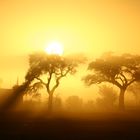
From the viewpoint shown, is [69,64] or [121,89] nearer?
[121,89]

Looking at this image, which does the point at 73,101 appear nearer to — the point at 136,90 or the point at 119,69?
the point at 136,90

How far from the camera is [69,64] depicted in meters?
83.9

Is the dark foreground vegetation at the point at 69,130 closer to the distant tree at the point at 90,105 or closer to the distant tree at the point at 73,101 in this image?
the distant tree at the point at 90,105

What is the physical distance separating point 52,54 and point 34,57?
3.90 metres

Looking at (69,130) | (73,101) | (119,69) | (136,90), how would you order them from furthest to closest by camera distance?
(73,101)
(136,90)
(119,69)
(69,130)

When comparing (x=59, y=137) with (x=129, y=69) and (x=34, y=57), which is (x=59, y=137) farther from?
(x=34, y=57)

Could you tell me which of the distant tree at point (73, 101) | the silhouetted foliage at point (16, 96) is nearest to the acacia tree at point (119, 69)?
the silhouetted foliage at point (16, 96)

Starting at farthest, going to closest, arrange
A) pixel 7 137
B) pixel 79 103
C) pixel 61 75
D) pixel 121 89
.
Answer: pixel 79 103, pixel 61 75, pixel 121 89, pixel 7 137

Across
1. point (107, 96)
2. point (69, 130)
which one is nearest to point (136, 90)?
point (107, 96)

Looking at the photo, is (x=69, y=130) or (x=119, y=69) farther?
(x=119, y=69)

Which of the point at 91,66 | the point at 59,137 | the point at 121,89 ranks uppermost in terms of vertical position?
the point at 91,66

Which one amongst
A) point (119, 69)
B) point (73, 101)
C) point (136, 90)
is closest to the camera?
point (119, 69)

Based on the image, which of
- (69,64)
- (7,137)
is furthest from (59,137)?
(69,64)

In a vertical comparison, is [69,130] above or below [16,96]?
below
